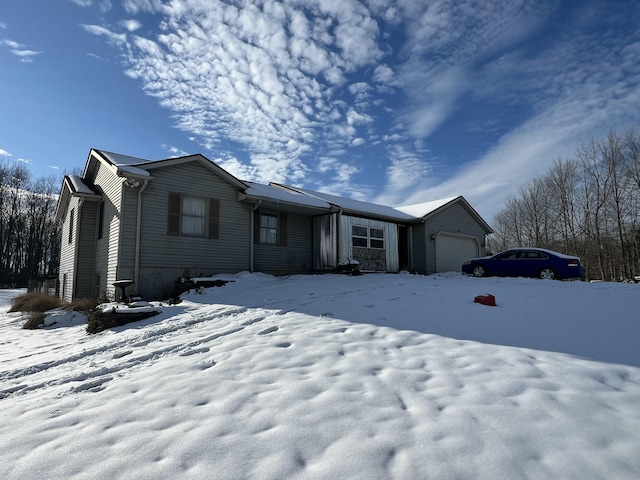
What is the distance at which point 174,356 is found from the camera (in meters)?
4.67

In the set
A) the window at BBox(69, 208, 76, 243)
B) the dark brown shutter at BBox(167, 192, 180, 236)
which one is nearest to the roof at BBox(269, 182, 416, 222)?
the dark brown shutter at BBox(167, 192, 180, 236)

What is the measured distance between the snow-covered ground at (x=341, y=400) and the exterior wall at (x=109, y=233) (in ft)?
16.0

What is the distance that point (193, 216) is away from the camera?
11.9 metres

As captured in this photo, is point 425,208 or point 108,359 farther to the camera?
point 425,208

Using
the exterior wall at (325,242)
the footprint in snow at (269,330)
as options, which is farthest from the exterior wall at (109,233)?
the exterior wall at (325,242)

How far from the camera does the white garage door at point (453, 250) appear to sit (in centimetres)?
1956

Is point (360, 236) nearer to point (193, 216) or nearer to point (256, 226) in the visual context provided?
point (256, 226)

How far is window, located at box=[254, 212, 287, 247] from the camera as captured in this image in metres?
14.2

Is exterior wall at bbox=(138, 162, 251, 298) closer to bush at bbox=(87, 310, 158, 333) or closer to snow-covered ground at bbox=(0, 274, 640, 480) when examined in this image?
bush at bbox=(87, 310, 158, 333)

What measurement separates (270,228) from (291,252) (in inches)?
51.9

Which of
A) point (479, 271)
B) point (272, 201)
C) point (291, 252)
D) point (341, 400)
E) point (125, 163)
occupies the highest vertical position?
point (125, 163)

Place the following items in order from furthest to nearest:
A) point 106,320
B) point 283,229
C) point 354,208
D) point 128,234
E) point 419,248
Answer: point 419,248 < point 354,208 < point 283,229 < point 128,234 < point 106,320

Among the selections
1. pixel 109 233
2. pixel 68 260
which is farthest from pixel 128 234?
pixel 68 260

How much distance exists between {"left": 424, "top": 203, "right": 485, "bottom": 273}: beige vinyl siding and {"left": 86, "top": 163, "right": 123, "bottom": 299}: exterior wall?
45.6ft
